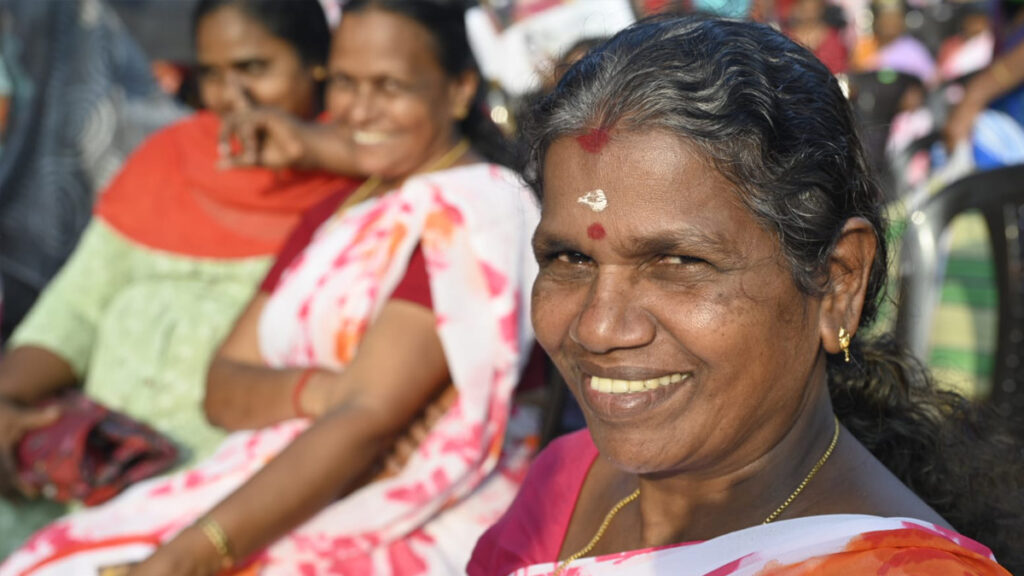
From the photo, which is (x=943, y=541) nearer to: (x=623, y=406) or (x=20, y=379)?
(x=623, y=406)

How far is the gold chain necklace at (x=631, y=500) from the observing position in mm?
1500

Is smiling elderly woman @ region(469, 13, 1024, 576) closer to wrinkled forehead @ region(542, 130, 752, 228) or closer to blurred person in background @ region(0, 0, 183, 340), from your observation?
wrinkled forehead @ region(542, 130, 752, 228)

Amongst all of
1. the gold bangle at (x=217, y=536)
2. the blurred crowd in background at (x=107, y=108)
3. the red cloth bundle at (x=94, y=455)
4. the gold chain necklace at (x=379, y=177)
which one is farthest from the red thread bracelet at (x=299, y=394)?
the blurred crowd in background at (x=107, y=108)

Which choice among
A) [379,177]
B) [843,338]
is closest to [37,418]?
[379,177]

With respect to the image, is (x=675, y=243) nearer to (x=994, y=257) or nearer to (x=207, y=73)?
(x=994, y=257)

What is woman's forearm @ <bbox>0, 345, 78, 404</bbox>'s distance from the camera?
313 cm

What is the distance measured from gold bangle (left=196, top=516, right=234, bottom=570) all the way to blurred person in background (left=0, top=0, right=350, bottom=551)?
0.86 meters

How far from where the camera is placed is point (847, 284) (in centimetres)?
147

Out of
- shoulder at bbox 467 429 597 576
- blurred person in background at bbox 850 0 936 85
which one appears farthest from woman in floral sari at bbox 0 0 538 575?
blurred person in background at bbox 850 0 936 85

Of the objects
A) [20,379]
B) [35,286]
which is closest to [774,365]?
[20,379]

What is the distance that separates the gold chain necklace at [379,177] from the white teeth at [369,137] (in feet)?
0.45

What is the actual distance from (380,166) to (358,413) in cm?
82

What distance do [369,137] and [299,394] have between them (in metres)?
0.78

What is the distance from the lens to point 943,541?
123 centimetres
